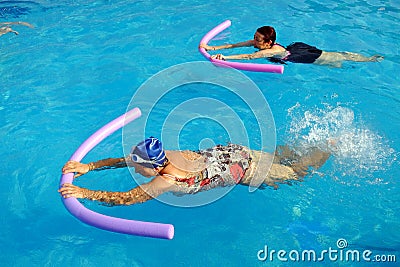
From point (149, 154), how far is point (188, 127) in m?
2.53

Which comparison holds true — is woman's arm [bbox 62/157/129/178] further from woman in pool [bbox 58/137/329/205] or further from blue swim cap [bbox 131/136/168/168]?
blue swim cap [bbox 131/136/168/168]

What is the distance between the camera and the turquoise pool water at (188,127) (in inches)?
189

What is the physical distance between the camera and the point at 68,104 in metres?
7.03

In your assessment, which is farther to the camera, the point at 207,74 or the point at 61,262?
the point at 207,74

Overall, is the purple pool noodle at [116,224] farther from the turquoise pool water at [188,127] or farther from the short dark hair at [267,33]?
the short dark hair at [267,33]

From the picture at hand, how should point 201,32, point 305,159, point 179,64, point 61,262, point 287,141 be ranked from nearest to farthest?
point 61,262 → point 305,159 → point 287,141 → point 179,64 → point 201,32

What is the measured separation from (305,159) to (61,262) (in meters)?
3.26

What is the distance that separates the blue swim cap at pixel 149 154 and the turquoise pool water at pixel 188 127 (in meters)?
1.16

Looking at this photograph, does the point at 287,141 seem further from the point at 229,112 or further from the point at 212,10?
the point at 212,10

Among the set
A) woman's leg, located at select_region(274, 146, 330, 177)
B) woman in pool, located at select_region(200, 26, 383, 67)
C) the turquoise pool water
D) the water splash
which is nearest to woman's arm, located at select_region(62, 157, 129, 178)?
the turquoise pool water

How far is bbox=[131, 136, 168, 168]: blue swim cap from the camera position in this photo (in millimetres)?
4000

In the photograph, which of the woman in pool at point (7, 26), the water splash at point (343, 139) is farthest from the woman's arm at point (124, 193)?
the woman in pool at point (7, 26)

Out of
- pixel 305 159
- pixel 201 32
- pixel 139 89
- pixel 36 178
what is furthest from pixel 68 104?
pixel 305 159

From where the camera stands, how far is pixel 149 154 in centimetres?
400
